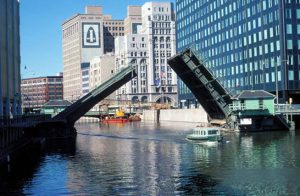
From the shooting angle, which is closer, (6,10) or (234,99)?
(6,10)

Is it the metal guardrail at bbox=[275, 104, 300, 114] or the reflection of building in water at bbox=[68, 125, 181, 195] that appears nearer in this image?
the reflection of building in water at bbox=[68, 125, 181, 195]

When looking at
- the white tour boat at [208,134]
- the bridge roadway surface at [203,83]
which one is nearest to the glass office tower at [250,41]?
the bridge roadway surface at [203,83]

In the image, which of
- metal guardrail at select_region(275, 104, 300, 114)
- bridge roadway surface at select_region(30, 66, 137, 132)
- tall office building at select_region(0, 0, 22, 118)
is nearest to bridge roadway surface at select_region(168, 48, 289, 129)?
metal guardrail at select_region(275, 104, 300, 114)

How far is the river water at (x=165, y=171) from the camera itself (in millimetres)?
40188

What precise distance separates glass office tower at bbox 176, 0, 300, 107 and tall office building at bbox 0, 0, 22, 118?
120 feet

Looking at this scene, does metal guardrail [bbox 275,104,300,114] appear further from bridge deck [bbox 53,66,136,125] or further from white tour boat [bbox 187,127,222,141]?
bridge deck [bbox 53,66,136,125]

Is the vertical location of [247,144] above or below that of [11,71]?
below

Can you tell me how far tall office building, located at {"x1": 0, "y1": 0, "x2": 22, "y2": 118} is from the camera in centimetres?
7438

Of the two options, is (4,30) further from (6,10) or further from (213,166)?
(213,166)

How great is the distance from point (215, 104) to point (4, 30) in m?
39.8

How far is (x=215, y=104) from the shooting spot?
9731 centimetres

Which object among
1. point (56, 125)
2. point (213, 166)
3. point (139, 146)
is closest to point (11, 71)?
point (56, 125)

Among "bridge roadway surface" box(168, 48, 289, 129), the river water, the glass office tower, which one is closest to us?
the river water

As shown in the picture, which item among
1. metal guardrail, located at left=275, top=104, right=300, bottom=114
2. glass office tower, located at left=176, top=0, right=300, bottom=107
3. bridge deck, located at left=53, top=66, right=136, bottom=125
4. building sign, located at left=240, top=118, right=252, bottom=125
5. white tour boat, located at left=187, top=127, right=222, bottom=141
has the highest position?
glass office tower, located at left=176, top=0, right=300, bottom=107
